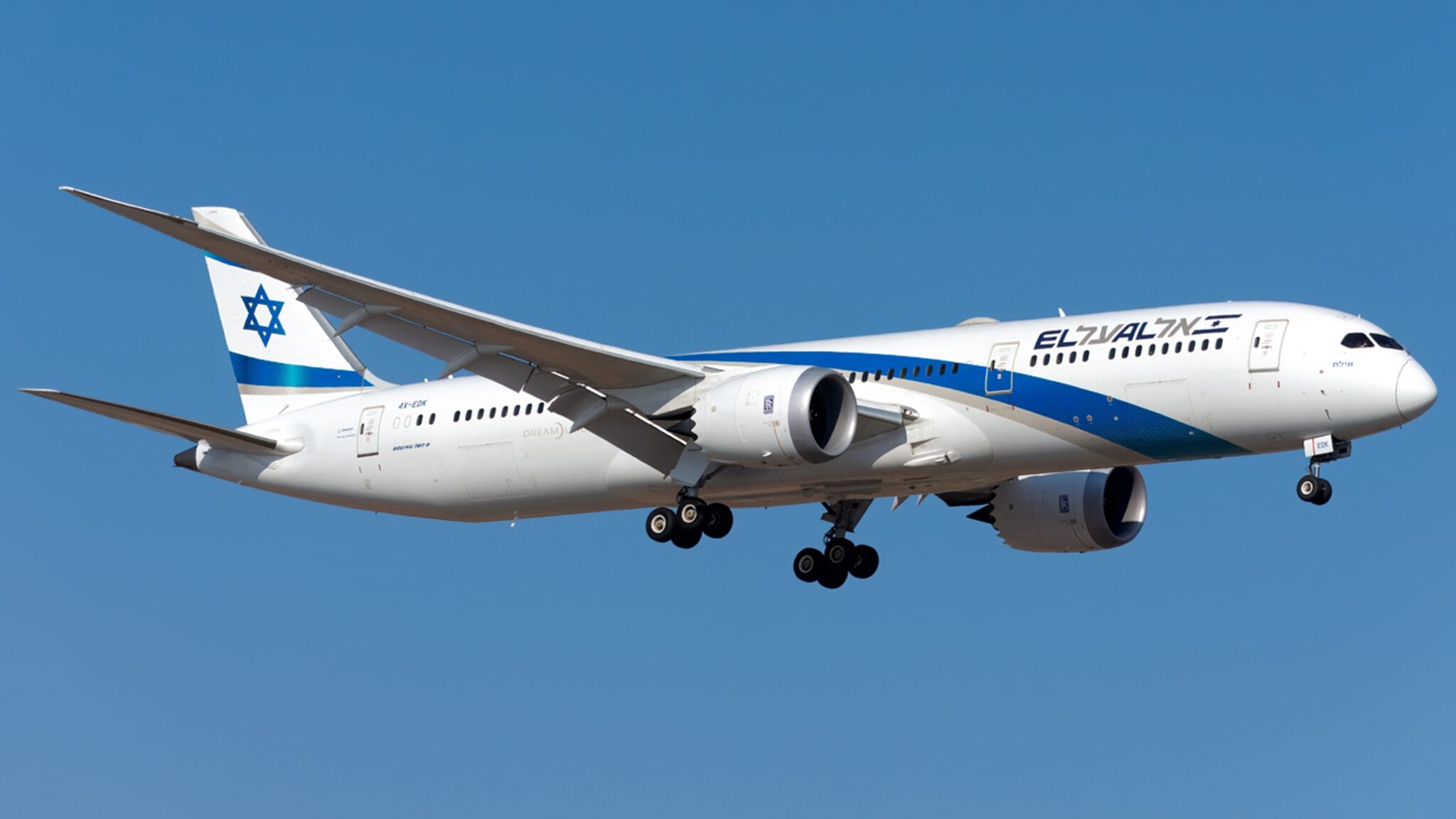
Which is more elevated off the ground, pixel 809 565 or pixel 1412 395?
pixel 1412 395

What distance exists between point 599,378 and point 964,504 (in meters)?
9.22

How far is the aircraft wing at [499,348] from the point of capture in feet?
109

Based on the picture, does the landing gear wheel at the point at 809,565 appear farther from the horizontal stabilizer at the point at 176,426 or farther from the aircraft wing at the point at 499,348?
the horizontal stabilizer at the point at 176,426

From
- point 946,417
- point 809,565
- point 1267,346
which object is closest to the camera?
point 1267,346

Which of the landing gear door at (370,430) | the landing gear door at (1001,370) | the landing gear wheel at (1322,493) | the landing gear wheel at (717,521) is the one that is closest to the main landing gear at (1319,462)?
the landing gear wheel at (1322,493)

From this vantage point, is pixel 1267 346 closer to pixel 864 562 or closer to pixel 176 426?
pixel 864 562

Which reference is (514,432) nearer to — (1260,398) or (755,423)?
(755,423)

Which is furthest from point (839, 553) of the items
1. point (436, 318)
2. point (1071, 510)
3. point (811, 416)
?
point (436, 318)

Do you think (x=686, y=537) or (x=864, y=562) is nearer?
(x=686, y=537)

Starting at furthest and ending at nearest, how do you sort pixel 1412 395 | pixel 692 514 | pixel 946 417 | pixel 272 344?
pixel 272 344
pixel 692 514
pixel 946 417
pixel 1412 395

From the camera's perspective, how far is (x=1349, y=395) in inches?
1275

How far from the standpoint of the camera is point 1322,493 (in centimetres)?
3284

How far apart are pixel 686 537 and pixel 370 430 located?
7824mm

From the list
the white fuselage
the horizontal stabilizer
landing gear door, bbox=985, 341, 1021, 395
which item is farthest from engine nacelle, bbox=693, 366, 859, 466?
the horizontal stabilizer
